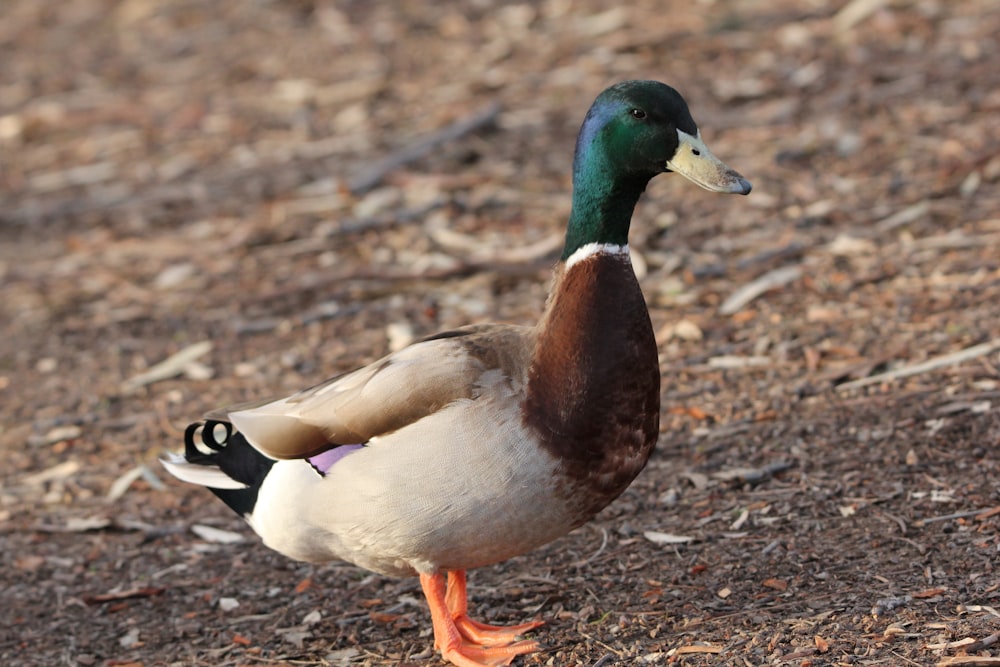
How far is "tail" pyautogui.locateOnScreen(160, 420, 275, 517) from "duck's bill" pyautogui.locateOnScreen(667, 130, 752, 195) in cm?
141

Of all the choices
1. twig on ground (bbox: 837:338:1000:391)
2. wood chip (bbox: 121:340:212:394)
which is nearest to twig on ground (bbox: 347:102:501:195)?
wood chip (bbox: 121:340:212:394)

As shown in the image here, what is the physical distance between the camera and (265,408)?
375 centimetres

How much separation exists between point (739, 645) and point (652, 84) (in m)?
1.48

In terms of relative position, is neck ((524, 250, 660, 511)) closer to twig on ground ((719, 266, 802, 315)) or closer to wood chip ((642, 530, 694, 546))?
wood chip ((642, 530, 694, 546))

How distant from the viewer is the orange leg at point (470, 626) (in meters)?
3.66

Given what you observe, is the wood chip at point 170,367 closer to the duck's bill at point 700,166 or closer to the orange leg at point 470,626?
the orange leg at point 470,626

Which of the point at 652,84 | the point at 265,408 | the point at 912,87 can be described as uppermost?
the point at 652,84

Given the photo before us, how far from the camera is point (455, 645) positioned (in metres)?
3.55

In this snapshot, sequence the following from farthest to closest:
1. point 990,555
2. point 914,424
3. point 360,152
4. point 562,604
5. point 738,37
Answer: point 738,37, point 360,152, point 914,424, point 562,604, point 990,555

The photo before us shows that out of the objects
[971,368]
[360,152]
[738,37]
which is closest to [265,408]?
A: [971,368]

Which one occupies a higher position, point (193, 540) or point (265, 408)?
point (265, 408)

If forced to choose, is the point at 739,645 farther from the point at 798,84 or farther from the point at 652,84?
the point at 798,84

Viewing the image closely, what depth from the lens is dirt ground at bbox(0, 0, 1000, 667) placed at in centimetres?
382

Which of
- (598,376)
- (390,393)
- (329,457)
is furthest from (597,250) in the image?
(329,457)
